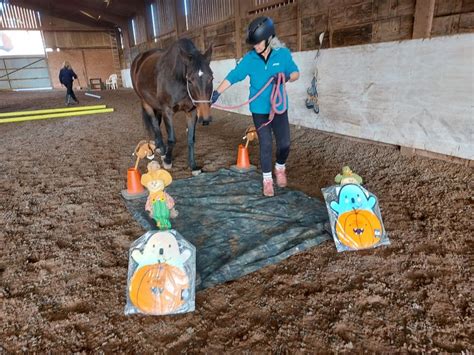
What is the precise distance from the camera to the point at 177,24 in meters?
10.4

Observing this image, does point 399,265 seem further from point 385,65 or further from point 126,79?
point 126,79

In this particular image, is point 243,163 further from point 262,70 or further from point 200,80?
point 262,70

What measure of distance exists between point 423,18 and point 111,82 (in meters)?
21.1

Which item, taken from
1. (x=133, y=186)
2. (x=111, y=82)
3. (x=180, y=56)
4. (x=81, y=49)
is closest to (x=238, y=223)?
(x=133, y=186)

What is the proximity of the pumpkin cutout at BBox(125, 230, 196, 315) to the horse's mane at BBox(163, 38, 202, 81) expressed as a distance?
199 cm

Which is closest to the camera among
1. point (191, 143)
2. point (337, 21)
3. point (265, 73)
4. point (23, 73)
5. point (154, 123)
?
point (265, 73)

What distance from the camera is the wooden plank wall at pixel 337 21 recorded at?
9.48 ft

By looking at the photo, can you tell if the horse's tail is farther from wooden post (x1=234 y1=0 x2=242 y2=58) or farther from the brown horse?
wooden post (x1=234 y1=0 x2=242 y2=58)

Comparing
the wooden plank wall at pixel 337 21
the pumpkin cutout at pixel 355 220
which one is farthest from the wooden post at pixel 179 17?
the pumpkin cutout at pixel 355 220

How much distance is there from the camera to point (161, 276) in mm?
1570

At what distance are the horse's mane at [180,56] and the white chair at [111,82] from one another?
61.7ft

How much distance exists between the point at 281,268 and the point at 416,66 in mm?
2618

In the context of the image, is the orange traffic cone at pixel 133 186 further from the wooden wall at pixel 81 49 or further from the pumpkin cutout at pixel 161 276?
the wooden wall at pixel 81 49

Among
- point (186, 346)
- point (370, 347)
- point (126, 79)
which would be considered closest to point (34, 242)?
point (186, 346)
